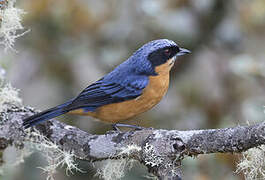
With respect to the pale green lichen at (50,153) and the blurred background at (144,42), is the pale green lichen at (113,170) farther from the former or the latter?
the blurred background at (144,42)

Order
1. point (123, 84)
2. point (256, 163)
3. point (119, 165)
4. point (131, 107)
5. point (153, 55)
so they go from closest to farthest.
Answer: point (256, 163) < point (119, 165) < point (131, 107) < point (123, 84) < point (153, 55)

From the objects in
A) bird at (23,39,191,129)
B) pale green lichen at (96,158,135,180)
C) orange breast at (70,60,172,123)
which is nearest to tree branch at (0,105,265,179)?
pale green lichen at (96,158,135,180)

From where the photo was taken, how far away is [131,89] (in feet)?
13.9

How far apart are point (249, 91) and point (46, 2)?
8.05 feet

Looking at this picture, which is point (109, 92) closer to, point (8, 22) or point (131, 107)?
point (131, 107)

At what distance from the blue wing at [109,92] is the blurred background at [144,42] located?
1.45 ft

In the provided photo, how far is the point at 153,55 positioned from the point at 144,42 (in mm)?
525

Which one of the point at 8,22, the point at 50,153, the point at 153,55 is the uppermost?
the point at 8,22

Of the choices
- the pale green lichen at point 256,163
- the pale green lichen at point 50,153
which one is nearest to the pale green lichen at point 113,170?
the pale green lichen at point 50,153

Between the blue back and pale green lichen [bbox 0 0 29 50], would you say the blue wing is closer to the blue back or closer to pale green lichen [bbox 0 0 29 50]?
the blue back

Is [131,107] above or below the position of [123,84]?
below

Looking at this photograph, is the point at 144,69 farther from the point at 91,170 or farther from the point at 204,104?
the point at 91,170

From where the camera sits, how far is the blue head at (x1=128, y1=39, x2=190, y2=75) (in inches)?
171

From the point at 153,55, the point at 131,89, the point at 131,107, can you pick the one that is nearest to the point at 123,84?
the point at 131,89
